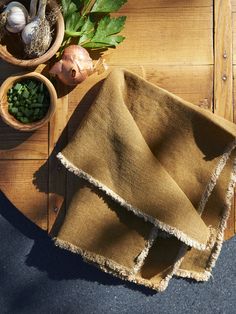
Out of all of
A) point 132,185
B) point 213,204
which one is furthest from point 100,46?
point 213,204

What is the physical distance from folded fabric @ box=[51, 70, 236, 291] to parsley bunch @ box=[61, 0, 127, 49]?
0.27 ft

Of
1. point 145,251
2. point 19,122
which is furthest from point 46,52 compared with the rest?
point 145,251

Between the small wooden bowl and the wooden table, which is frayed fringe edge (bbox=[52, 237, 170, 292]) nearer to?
the wooden table

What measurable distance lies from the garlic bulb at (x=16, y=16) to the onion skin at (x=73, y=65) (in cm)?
11

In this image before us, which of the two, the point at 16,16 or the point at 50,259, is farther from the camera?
the point at 50,259

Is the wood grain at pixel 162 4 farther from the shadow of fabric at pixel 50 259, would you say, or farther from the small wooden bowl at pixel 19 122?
Result: the shadow of fabric at pixel 50 259

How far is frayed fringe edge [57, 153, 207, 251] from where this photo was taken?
98cm

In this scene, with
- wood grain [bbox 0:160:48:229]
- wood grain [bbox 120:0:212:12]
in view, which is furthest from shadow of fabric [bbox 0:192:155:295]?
wood grain [bbox 120:0:212:12]

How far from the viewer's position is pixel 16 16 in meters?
0.96

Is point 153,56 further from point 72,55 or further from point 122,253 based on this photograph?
point 122,253

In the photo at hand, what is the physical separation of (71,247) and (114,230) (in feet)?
0.36

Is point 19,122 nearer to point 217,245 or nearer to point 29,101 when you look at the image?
point 29,101

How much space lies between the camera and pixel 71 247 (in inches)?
41.3

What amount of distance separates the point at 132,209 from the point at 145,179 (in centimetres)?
7
